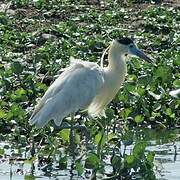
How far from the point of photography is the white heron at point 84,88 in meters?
10.8

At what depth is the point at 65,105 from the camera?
1091cm

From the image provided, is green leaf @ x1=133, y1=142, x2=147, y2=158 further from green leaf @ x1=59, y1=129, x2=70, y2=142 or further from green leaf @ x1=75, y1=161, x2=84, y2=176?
green leaf @ x1=59, y1=129, x2=70, y2=142

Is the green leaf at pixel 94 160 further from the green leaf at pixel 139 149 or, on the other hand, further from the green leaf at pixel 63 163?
the green leaf at pixel 63 163

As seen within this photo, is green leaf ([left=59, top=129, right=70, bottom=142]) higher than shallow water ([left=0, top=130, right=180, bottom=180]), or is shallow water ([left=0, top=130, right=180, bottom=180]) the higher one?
green leaf ([left=59, top=129, right=70, bottom=142])

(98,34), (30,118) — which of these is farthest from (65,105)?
(98,34)

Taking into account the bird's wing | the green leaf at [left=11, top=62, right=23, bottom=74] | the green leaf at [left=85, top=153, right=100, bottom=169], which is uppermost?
the green leaf at [left=11, top=62, right=23, bottom=74]

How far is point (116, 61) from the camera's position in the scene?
1152 cm

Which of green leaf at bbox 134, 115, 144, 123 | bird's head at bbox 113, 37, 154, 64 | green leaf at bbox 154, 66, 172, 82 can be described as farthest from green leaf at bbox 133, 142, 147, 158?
green leaf at bbox 154, 66, 172, 82

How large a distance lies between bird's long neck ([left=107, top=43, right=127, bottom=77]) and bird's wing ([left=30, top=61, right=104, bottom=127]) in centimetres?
20

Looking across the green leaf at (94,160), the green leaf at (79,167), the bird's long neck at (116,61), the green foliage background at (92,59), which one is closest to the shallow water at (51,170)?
the green foliage background at (92,59)

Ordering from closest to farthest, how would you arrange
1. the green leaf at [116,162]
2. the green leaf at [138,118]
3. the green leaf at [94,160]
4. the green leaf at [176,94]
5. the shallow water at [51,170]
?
the green leaf at [94,160]
the green leaf at [116,162]
the shallow water at [51,170]
the green leaf at [138,118]
the green leaf at [176,94]

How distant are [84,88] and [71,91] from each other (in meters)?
0.17

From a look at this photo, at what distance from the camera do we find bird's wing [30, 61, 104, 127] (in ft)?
35.3

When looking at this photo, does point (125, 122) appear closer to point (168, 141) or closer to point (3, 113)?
point (168, 141)
